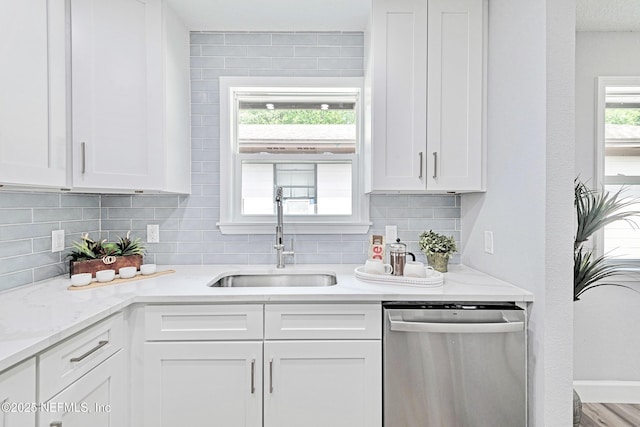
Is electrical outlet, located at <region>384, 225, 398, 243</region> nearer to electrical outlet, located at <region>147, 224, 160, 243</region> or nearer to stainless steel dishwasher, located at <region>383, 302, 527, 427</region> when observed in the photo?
stainless steel dishwasher, located at <region>383, 302, 527, 427</region>

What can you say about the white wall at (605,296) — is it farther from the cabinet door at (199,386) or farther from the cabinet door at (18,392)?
the cabinet door at (18,392)

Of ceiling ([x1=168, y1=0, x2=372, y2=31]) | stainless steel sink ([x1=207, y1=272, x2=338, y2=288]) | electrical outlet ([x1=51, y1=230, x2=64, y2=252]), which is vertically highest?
ceiling ([x1=168, y1=0, x2=372, y2=31])

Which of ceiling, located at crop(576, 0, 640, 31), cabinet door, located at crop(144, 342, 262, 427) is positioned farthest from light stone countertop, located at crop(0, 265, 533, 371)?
ceiling, located at crop(576, 0, 640, 31)

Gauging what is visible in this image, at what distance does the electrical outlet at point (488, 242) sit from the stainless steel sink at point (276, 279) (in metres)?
0.92

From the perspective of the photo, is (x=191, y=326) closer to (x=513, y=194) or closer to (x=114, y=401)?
(x=114, y=401)

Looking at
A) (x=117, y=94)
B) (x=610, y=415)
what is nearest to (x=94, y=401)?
(x=117, y=94)

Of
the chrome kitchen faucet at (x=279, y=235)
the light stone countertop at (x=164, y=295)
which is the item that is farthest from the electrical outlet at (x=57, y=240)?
the chrome kitchen faucet at (x=279, y=235)

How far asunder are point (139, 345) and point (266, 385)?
0.61 metres

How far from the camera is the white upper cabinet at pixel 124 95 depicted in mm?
1602

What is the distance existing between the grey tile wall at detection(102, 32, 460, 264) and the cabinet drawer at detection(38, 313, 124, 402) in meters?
0.86

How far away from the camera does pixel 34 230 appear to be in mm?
1746

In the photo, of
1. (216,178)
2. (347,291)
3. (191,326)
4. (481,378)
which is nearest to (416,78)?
(347,291)

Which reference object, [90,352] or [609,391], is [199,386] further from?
[609,391]

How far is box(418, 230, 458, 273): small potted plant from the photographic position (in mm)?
2045
